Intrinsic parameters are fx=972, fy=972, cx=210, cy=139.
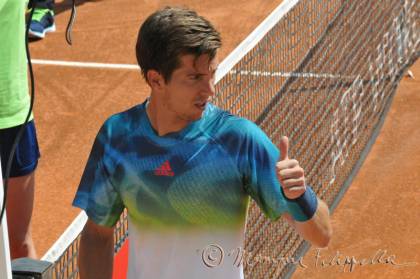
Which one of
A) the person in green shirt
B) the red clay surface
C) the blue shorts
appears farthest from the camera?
the red clay surface

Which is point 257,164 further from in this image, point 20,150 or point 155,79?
point 20,150

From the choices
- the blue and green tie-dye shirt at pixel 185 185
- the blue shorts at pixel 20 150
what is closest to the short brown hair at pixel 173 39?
the blue and green tie-dye shirt at pixel 185 185

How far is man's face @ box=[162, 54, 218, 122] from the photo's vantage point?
301cm

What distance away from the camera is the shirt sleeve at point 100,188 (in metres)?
3.22

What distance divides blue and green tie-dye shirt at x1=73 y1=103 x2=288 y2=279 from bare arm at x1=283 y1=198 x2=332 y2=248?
87 millimetres

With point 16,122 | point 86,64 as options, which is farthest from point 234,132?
point 86,64

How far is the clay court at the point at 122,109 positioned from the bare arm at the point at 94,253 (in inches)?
113

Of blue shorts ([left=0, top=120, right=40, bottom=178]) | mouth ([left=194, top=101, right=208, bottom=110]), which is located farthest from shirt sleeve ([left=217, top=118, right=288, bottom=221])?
blue shorts ([left=0, top=120, right=40, bottom=178])

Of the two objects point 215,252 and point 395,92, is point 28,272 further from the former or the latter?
point 395,92

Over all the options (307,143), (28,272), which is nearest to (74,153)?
(307,143)

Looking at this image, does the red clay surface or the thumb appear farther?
the red clay surface

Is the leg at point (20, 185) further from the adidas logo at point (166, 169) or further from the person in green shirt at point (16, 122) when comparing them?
the adidas logo at point (166, 169)

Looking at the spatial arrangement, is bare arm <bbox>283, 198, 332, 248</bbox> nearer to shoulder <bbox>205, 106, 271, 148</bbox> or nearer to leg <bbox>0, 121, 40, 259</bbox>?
shoulder <bbox>205, 106, 271, 148</bbox>
